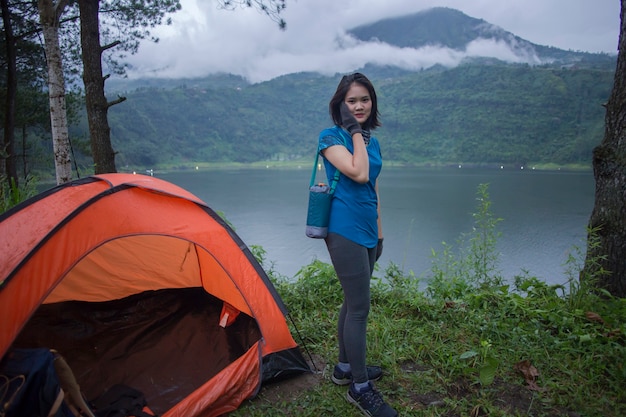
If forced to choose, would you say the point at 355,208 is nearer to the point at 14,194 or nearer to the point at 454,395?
the point at 454,395

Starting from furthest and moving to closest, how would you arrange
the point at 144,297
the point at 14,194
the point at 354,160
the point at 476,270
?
1. the point at 14,194
2. the point at 476,270
3. the point at 144,297
4. the point at 354,160

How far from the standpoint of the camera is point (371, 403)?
179 centimetres

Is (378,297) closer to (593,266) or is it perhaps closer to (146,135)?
(593,266)

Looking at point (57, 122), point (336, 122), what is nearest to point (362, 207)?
point (336, 122)

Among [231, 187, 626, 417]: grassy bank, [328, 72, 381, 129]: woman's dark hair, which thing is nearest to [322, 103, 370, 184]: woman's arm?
[328, 72, 381, 129]: woman's dark hair

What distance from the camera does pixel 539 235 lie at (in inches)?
525

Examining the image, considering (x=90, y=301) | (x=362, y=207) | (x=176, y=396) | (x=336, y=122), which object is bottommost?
(x=176, y=396)

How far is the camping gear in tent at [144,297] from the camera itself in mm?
1871

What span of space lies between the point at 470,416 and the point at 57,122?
3.78 meters

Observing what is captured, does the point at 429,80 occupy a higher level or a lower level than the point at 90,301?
higher

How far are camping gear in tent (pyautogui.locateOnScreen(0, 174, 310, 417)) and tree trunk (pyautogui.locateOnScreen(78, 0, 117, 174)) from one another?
133 cm

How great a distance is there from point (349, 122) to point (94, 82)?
3.21 meters

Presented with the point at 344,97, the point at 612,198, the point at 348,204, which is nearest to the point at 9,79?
the point at 344,97

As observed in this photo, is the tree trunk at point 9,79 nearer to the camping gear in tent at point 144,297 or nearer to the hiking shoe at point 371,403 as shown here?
the camping gear in tent at point 144,297
